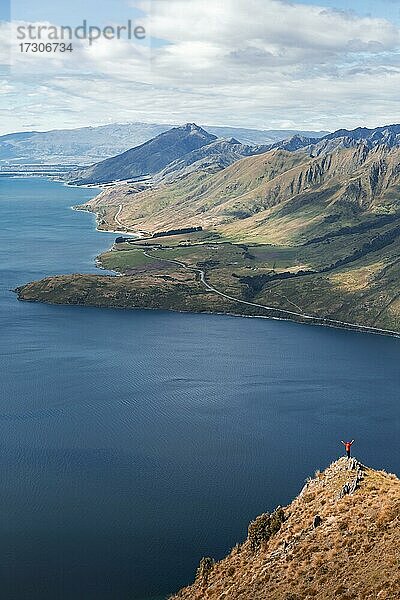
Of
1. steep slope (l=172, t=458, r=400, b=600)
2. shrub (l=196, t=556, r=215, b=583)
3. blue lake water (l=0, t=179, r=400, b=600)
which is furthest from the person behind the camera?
blue lake water (l=0, t=179, r=400, b=600)

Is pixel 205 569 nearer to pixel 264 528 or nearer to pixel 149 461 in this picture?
pixel 264 528

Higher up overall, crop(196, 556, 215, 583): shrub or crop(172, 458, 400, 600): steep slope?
crop(172, 458, 400, 600): steep slope

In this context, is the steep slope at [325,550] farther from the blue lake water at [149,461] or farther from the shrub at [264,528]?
the blue lake water at [149,461]

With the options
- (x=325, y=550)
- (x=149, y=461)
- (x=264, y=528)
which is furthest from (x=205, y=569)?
(x=149, y=461)

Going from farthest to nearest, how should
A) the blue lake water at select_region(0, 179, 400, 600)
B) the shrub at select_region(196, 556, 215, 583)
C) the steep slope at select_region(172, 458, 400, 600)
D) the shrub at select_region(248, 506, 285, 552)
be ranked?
1. the blue lake water at select_region(0, 179, 400, 600)
2. the shrub at select_region(196, 556, 215, 583)
3. the shrub at select_region(248, 506, 285, 552)
4. the steep slope at select_region(172, 458, 400, 600)

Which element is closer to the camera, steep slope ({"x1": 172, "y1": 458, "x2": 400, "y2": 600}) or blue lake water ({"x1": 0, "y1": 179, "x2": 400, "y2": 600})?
steep slope ({"x1": 172, "y1": 458, "x2": 400, "y2": 600})

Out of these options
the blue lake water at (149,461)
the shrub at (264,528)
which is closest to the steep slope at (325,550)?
the shrub at (264,528)

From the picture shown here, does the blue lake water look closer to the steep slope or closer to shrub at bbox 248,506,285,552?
the steep slope

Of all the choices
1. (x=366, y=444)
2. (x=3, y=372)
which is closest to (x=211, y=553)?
(x=366, y=444)

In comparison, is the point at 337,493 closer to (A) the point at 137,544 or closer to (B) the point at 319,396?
(A) the point at 137,544

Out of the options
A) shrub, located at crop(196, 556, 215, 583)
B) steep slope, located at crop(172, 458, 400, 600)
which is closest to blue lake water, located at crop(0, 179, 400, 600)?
shrub, located at crop(196, 556, 215, 583)
